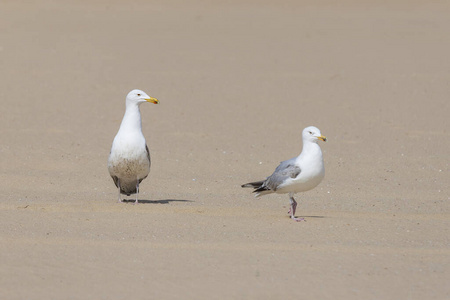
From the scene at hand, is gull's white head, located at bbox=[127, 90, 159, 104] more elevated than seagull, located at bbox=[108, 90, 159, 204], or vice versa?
gull's white head, located at bbox=[127, 90, 159, 104]

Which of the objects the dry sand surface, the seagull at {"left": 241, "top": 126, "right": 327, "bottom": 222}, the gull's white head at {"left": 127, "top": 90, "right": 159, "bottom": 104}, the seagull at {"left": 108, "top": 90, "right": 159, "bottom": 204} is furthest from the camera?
the gull's white head at {"left": 127, "top": 90, "right": 159, "bottom": 104}

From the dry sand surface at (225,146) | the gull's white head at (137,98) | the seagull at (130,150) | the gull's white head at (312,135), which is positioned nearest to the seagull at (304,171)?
the gull's white head at (312,135)

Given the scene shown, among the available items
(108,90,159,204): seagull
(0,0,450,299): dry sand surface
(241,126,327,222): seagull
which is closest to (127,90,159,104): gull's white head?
(108,90,159,204): seagull

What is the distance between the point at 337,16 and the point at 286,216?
21566mm

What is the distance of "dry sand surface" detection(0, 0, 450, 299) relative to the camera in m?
7.82

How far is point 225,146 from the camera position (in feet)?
57.4

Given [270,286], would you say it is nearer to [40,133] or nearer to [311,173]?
[311,173]

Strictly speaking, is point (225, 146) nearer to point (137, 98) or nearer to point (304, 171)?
point (137, 98)

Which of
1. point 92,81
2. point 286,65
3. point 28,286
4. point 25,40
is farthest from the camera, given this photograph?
point 25,40

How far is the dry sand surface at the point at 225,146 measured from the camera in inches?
308

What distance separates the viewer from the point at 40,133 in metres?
18.4

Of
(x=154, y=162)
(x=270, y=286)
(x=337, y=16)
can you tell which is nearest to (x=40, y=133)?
(x=154, y=162)

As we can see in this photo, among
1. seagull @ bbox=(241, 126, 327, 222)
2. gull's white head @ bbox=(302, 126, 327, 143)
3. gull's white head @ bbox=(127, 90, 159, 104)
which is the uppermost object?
gull's white head @ bbox=(127, 90, 159, 104)

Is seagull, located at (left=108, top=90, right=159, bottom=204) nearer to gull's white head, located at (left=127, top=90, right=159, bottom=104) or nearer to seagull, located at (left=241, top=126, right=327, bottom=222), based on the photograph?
gull's white head, located at (left=127, top=90, right=159, bottom=104)
